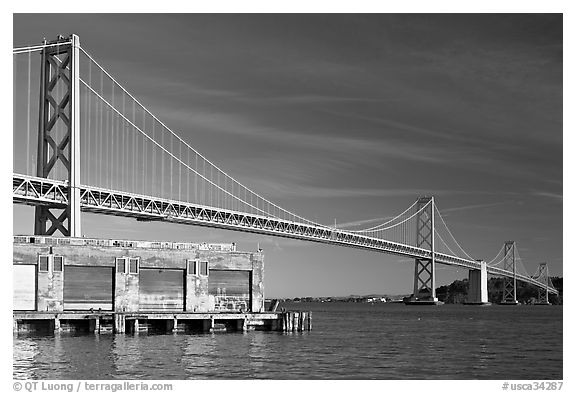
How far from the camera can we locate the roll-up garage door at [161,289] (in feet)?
221

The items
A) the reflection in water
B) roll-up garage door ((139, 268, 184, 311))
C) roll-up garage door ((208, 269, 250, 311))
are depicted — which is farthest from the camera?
roll-up garage door ((208, 269, 250, 311))

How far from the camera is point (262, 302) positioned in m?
73.0

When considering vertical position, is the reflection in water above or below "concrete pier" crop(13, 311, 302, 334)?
below

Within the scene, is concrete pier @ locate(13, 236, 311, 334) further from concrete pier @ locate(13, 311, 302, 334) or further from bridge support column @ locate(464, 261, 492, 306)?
bridge support column @ locate(464, 261, 492, 306)

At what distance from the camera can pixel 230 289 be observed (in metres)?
71.4

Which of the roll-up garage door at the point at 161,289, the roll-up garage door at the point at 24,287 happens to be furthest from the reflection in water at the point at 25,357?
the roll-up garage door at the point at 161,289

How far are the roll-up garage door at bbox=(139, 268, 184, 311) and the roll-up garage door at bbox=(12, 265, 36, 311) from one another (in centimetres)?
760

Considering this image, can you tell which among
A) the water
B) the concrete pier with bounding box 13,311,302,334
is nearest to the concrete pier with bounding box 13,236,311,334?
the concrete pier with bounding box 13,311,302,334

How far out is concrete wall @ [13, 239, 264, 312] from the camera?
63594 mm

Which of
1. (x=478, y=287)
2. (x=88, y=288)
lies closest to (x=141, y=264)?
(x=88, y=288)

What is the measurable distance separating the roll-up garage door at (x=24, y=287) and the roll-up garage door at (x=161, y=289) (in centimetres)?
760
